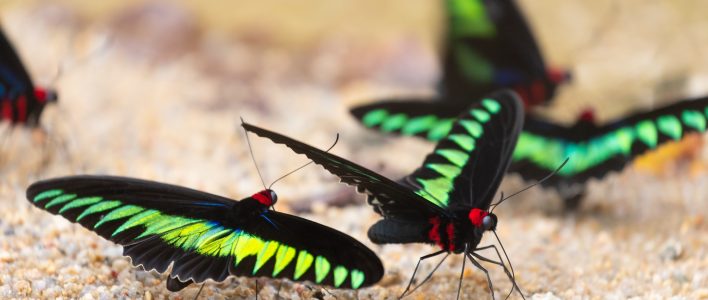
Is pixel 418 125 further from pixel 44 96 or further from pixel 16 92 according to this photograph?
pixel 16 92

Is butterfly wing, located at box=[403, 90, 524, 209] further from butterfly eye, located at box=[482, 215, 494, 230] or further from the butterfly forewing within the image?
the butterfly forewing

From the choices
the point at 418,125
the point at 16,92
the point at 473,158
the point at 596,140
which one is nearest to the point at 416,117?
the point at 418,125

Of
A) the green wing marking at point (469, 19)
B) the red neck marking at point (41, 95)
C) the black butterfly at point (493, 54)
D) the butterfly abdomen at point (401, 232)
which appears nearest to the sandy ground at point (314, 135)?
the butterfly abdomen at point (401, 232)

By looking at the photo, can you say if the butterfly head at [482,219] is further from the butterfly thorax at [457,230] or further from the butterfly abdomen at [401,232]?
the butterfly abdomen at [401,232]

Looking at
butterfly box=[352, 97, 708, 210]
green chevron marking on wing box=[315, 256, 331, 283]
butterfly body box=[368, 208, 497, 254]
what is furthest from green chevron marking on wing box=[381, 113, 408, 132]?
green chevron marking on wing box=[315, 256, 331, 283]

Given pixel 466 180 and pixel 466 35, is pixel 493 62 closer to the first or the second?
pixel 466 35

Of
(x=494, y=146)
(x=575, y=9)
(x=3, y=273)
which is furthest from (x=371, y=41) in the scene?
(x=3, y=273)
